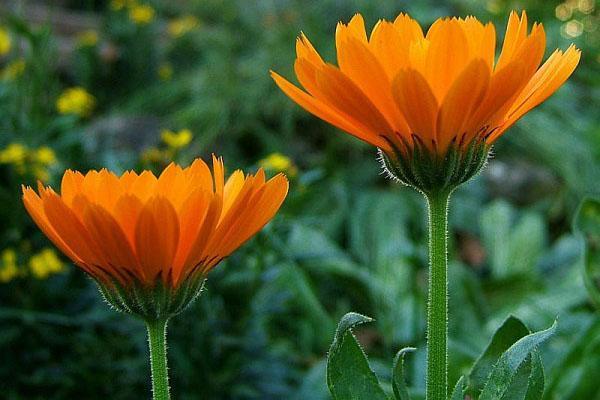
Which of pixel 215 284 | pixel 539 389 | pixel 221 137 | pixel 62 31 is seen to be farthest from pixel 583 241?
pixel 62 31

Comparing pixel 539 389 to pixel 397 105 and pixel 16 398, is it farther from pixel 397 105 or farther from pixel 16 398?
pixel 16 398

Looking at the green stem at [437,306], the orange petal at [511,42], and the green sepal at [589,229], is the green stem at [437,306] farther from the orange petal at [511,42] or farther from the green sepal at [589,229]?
the green sepal at [589,229]

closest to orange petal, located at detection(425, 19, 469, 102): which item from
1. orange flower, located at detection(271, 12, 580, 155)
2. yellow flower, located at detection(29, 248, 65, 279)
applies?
orange flower, located at detection(271, 12, 580, 155)

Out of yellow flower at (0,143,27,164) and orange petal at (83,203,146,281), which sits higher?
yellow flower at (0,143,27,164)

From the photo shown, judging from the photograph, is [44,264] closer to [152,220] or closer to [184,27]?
[152,220]

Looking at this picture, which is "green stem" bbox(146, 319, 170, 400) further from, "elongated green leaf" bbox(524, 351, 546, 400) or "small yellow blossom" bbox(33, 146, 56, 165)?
"small yellow blossom" bbox(33, 146, 56, 165)

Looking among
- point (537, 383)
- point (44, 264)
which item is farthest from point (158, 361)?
point (44, 264)
